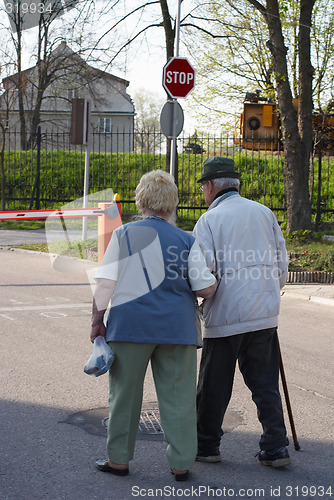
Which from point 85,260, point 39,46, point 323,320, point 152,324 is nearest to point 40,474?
point 152,324

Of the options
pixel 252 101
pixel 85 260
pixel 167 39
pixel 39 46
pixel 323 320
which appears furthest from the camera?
pixel 39 46

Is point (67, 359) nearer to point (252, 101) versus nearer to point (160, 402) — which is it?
point (160, 402)

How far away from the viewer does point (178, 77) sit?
13.3 meters

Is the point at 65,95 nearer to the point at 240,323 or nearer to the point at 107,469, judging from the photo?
the point at 240,323

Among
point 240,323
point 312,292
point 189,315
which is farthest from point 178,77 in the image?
point 189,315

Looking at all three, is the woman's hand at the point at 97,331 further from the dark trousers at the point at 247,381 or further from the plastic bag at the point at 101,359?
the dark trousers at the point at 247,381

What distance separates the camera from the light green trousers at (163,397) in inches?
147

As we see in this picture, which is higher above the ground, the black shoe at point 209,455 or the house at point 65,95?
the house at point 65,95

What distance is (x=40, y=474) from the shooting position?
3807 mm

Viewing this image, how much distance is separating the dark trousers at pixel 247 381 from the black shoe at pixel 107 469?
0.52 metres

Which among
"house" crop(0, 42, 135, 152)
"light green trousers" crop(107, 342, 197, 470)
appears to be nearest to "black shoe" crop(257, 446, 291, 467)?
"light green trousers" crop(107, 342, 197, 470)

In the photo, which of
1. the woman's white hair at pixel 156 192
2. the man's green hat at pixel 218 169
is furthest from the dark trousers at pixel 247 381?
the man's green hat at pixel 218 169

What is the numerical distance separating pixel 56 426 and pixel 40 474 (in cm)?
83

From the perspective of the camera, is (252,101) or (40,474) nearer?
(40,474)
